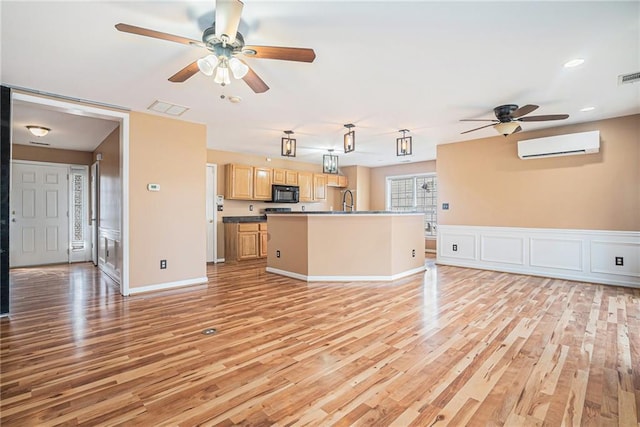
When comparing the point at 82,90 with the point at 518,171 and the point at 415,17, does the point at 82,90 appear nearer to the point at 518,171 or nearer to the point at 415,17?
the point at 415,17

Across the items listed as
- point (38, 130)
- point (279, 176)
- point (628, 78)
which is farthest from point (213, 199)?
point (628, 78)

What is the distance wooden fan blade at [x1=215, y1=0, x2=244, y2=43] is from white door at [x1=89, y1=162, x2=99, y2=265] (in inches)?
228

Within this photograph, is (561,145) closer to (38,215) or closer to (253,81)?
(253,81)

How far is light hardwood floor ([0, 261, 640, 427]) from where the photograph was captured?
5.52ft

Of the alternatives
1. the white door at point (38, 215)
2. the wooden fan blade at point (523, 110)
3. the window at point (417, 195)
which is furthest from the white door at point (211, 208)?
the wooden fan blade at point (523, 110)

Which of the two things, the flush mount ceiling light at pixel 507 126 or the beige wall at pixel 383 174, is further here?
the beige wall at pixel 383 174

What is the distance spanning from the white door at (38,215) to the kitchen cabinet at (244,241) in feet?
11.3

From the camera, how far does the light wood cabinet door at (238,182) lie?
6.67 metres

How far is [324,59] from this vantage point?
108 inches

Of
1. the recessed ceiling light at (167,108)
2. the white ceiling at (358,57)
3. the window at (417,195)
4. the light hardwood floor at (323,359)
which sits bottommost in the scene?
the light hardwood floor at (323,359)

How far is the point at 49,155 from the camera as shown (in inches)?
248

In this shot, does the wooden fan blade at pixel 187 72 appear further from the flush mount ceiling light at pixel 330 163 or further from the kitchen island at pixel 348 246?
the flush mount ceiling light at pixel 330 163

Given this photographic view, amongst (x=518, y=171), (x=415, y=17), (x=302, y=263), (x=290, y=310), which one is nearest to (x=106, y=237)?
(x=302, y=263)

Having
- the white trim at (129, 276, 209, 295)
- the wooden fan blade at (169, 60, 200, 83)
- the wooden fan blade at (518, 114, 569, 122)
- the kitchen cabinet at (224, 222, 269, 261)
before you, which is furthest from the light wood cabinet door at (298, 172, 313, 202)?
the wooden fan blade at (169, 60, 200, 83)
